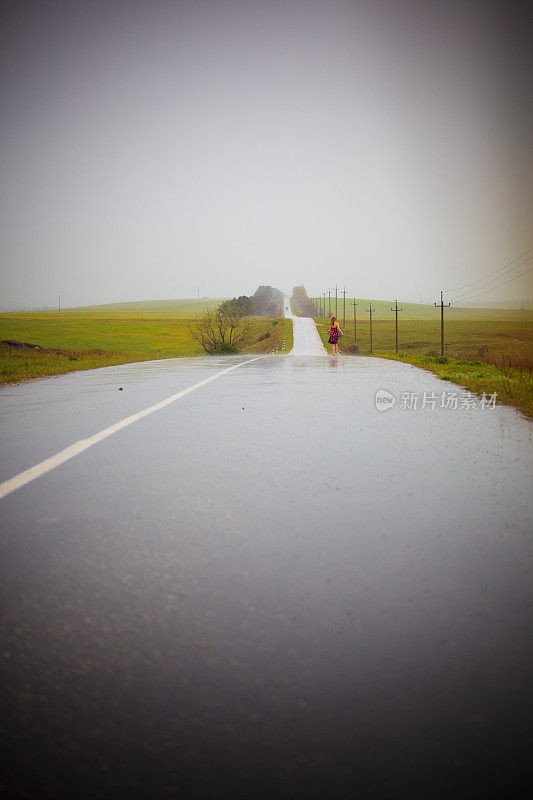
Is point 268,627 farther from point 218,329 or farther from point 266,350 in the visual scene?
point 266,350

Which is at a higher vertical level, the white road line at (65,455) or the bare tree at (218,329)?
the bare tree at (218,329)

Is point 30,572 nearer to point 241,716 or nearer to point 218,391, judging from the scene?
point 241,716

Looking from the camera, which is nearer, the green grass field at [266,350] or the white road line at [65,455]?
the white road line at [65,455]

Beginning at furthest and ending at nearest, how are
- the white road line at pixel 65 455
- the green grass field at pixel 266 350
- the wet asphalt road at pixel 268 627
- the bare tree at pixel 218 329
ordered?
the bare tree at pixel 218 329, the green grass field at pixel 266 350, the white road line at pixel 65 455, the wet asphalt road at pixel 268 627

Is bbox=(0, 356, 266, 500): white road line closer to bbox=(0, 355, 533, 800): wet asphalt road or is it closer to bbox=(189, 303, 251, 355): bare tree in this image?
bbox=(0, 355, 533, 800): wet asphalt road

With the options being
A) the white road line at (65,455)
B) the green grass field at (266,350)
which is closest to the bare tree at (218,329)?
the green grass field at (266,350)

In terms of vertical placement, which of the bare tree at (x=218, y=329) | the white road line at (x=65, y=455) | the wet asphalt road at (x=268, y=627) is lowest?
the wet asphalt road at (x=268, y=627)

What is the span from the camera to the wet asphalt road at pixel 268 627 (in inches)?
86.4

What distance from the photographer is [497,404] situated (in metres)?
12.2

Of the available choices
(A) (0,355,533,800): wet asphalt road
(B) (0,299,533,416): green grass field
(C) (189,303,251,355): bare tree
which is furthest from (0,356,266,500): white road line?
(C) (189,303,251,355): bare tree

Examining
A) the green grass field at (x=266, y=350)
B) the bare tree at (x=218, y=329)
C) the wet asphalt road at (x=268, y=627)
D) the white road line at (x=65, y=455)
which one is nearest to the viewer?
the wet asphalt road at (x=268, y=627)

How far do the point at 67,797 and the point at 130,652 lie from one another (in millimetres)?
893

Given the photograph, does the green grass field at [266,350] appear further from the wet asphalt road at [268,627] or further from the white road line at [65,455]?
the wet asphalt road at [268,627]

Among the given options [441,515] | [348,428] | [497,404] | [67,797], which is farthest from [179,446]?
[497,404]
